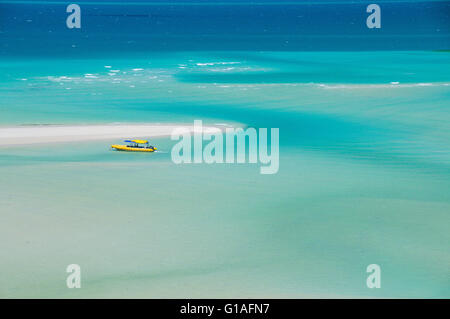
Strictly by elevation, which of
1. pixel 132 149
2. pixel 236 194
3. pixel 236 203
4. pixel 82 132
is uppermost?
pixel 82 132

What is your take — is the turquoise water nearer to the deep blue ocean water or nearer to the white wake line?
the deep blue ocean water

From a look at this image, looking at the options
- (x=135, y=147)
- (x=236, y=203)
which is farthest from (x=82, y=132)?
(x=236, y=203)

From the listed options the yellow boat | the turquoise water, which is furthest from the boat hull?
the turquoise water

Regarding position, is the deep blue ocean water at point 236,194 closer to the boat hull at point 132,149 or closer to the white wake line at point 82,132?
the boat hull at point 132,149

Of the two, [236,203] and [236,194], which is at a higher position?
[236,194]

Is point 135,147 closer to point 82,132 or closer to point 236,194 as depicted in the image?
point 82,132

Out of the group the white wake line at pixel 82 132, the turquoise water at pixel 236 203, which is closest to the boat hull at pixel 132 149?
the turquoise water at pixel 236 203
